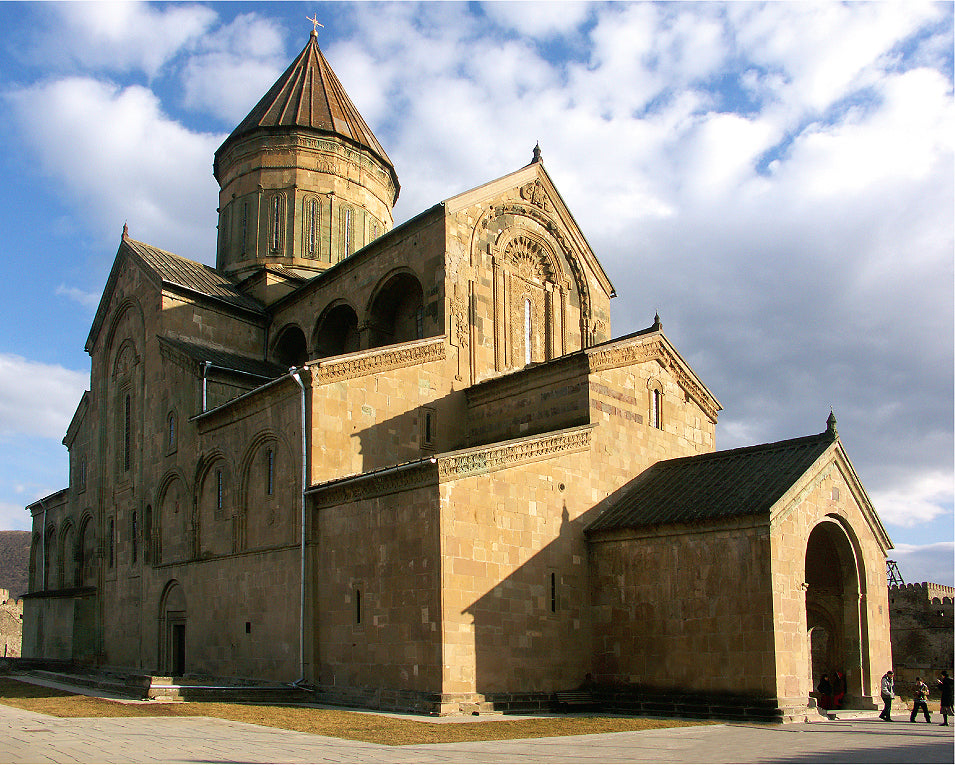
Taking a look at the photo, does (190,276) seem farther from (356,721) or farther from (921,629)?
(921,629)

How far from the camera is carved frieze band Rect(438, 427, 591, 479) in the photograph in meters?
17.2

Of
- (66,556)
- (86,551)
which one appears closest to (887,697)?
(86,551)

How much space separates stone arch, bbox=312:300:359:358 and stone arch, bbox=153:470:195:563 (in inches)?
218

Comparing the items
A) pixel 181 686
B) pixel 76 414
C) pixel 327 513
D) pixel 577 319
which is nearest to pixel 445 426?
pixel 327 513

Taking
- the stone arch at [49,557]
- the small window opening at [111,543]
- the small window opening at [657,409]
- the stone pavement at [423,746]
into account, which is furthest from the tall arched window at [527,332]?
the stone arch at [49,557]

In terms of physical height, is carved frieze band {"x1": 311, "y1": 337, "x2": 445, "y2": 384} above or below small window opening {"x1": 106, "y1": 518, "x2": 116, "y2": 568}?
above

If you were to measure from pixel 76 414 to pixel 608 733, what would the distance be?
2559 cm

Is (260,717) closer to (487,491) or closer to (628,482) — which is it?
(487,491)

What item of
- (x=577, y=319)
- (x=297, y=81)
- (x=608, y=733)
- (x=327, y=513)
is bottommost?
(x=608, y=733)

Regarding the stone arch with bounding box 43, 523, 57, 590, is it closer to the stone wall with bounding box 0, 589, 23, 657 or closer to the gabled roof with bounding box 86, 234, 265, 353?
the gabled roof with bounding box 86, 234, 265, 353

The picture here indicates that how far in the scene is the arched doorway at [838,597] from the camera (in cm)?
1905

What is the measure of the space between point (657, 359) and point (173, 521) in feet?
45.5

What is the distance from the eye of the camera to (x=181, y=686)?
17312 millimetres

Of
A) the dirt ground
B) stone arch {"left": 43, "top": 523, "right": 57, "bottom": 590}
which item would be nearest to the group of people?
the dirt ground
